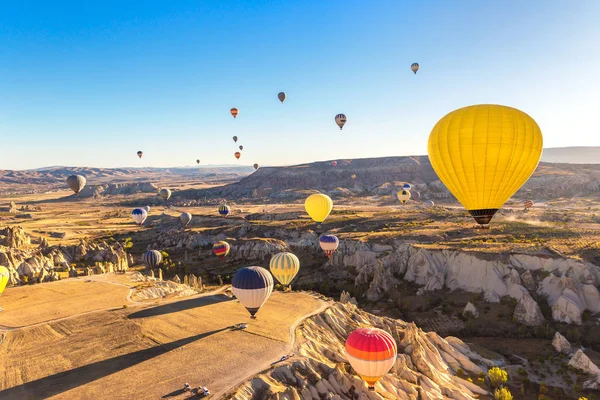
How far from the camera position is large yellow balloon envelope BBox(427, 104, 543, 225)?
31188 millimetres

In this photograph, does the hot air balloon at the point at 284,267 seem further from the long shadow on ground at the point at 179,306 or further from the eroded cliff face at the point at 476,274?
the eroded cliff face at the point at 476,274

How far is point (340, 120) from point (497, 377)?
59187 mm

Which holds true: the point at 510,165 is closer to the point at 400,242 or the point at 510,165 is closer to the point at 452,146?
the point at 452,146

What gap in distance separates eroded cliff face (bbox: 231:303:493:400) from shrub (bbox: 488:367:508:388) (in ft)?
5.05

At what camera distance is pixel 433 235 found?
65938mm

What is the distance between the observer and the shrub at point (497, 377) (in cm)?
3300

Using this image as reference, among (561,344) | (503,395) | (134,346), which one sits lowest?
(503,395)

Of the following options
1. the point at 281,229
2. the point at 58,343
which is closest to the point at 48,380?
the point at 58,343

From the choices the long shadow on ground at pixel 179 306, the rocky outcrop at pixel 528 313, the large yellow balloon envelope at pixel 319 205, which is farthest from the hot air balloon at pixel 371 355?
the large yellow balloon envelope at pixel 319 205

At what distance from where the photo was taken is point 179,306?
3491 centimetres

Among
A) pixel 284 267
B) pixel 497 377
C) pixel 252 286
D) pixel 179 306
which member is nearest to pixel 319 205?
pixel 284 267

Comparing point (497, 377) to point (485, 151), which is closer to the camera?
point (485, 151)

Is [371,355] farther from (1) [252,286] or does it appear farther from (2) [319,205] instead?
(2) [319,205]

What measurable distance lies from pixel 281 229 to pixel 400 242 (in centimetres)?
3168
